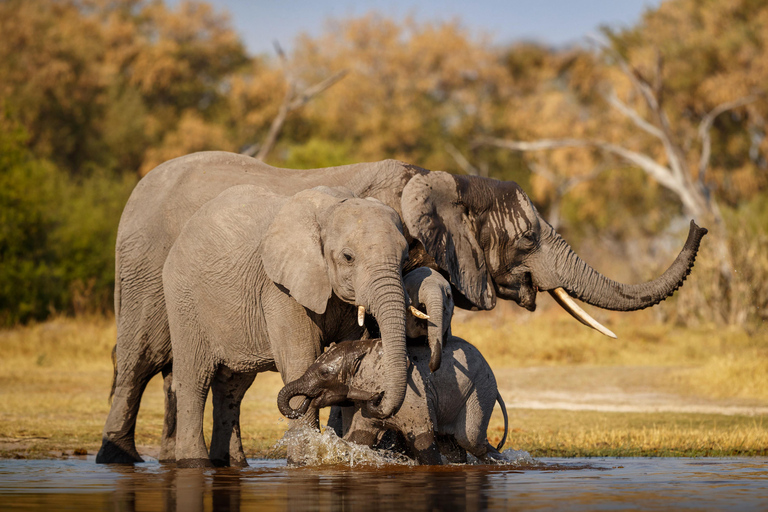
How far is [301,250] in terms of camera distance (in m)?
7.23

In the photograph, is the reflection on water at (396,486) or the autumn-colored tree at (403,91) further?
the autumn-colored tree at (403,91)

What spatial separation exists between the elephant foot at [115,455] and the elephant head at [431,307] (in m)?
3.12

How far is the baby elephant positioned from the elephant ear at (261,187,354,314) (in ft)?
1.61

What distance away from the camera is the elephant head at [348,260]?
6738mm

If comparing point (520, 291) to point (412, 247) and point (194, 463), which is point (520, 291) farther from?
point (194, 463)

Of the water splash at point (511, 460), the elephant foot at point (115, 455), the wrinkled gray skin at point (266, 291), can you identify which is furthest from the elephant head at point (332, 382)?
the elephant foot at point (115, 455)

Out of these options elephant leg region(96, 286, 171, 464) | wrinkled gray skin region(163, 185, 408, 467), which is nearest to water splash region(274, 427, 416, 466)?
wrinkled gray skin region(163, 185, 408, 467)

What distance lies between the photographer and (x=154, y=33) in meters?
44.8

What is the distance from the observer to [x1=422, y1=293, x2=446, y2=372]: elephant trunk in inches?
273

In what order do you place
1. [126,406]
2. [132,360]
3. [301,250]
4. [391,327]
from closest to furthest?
[391,327] < [301,250] < [132,360] < [126,406]

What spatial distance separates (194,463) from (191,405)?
1.41ft

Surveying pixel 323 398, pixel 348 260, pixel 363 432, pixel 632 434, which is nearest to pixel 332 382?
pixel 323 398

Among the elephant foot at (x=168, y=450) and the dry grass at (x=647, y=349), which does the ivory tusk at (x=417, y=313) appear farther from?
the dry grass at (x=647, y=349)

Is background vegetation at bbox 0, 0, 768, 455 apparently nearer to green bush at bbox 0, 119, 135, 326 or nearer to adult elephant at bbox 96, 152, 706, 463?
green bush at bbox 0, 119, 135, 326
